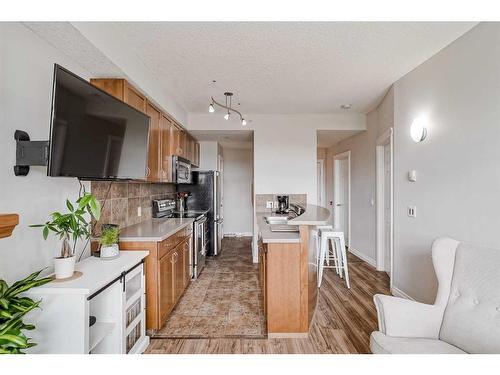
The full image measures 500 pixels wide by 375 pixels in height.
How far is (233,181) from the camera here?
24.1 ft

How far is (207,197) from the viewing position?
5.01 metres

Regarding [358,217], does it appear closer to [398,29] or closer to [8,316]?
[398,29]

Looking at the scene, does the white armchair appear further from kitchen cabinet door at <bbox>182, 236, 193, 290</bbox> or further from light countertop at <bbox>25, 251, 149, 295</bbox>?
kitchen cabinet door at <bbox>182, 236, 193, 290</bbox>

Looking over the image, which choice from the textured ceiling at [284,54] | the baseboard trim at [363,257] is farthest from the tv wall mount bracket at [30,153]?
the baseboard trim at [363,257]

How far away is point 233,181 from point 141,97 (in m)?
4.76

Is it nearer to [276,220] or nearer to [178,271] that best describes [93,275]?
[178,271]

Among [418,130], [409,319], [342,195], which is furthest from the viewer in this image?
[342,195]

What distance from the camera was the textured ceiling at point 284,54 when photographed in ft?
6.75

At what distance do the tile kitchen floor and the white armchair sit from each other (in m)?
1.20

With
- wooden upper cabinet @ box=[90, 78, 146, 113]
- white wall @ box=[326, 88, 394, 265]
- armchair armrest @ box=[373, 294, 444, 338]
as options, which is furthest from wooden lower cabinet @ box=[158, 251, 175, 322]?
white wall @ box=[326, 88, 394, 265]

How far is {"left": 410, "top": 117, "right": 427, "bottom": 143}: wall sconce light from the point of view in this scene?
8.69ft

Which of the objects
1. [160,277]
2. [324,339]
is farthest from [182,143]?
[324,339]

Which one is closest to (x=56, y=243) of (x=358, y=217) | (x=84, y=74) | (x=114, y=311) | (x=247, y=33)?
(x=114, y=311)

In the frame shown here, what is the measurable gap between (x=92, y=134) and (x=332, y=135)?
432 centimetres
